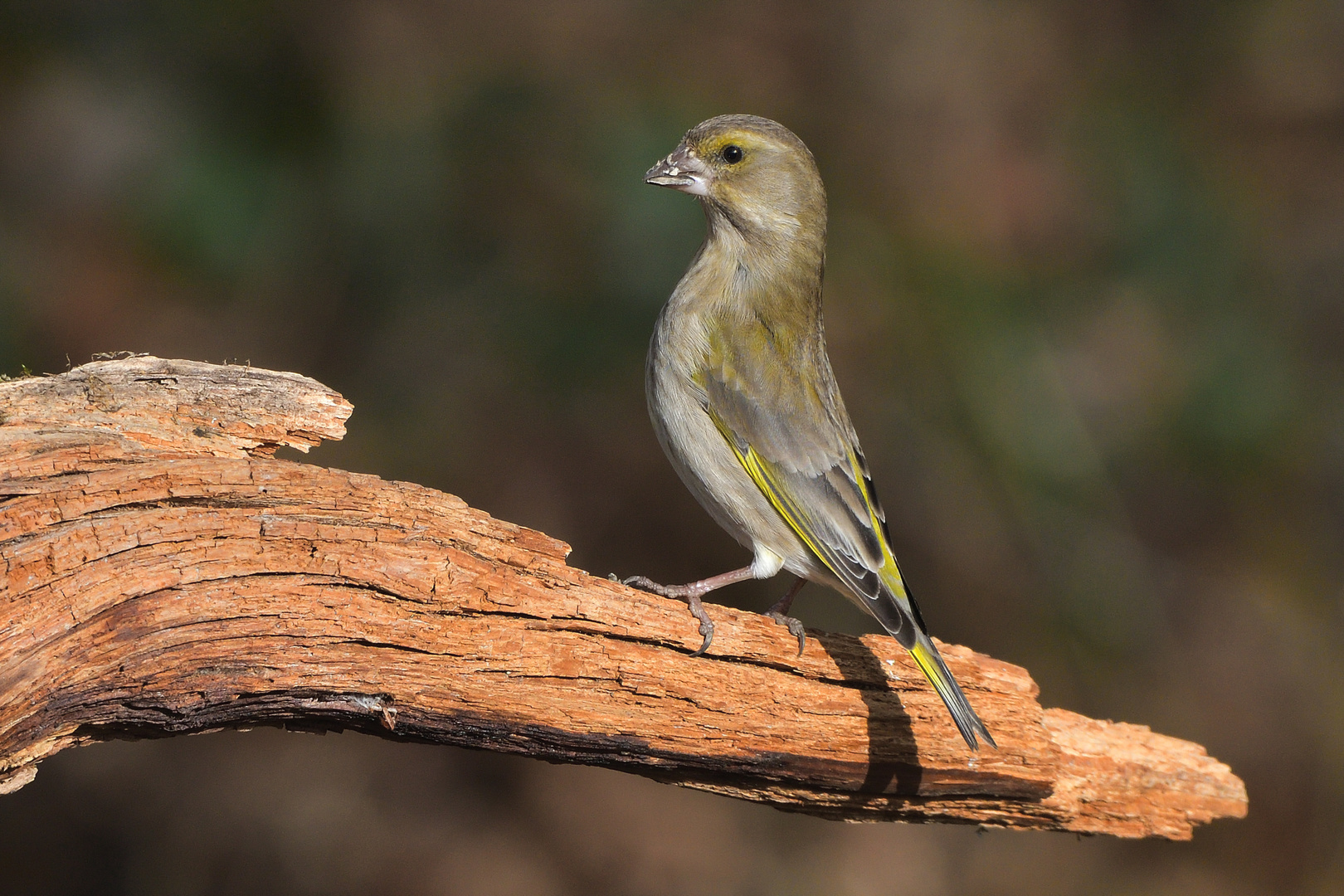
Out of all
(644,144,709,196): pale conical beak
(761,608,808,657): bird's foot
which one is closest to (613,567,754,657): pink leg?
(761,608,808,657): bird's foot

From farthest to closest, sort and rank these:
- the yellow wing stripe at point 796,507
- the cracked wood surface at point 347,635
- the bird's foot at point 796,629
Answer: the yellow wing stripe at point 796,507, the bird's foot at point 796,629, the cracked wood surface at point 347,635

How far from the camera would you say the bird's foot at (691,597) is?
3.70m

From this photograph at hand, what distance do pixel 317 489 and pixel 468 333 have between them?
3.60 m

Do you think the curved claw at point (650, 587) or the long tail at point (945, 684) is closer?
the long tail at point (945, 684)

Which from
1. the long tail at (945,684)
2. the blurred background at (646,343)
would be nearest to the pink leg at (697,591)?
the long tail at (945,684)

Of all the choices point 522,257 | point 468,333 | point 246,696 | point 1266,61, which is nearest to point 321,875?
point 468,333

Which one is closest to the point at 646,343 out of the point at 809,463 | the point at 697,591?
the point at 809,463

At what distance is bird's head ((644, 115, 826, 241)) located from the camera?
4734 mm

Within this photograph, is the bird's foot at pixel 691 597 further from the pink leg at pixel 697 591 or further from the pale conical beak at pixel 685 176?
the pale conical beak at pixel 685 176

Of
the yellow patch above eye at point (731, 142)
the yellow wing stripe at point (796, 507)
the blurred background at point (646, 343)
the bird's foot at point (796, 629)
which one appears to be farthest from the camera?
the blurred background at point (646, 343)

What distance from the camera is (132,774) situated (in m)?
6.98

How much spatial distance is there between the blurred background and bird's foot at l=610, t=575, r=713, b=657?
8.67 ft

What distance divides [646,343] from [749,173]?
1955 millimetres

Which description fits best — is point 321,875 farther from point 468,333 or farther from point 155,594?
point 155,594
